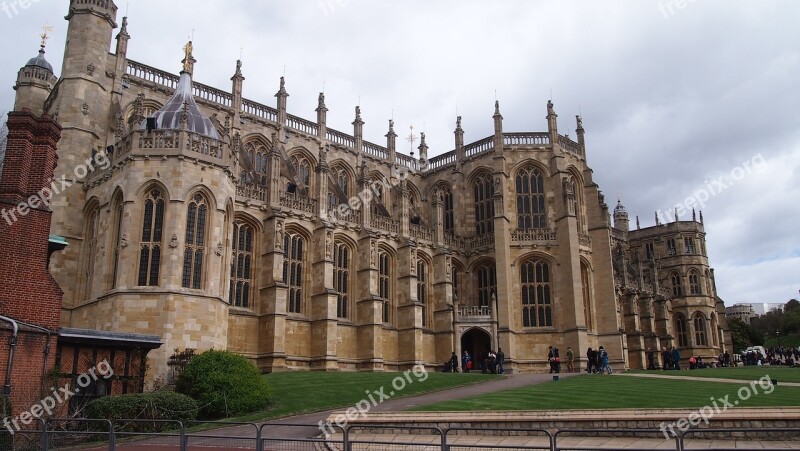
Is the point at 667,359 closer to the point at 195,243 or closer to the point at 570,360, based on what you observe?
the point at 570,360

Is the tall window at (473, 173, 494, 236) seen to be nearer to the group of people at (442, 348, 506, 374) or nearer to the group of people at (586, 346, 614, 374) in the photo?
the group of people at (442, 348, 506, 374)

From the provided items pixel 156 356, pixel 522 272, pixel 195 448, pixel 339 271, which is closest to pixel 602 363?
pixel 522 272

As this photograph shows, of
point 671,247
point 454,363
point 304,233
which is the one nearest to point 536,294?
point 454,363

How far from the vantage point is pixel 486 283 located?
46094 mm

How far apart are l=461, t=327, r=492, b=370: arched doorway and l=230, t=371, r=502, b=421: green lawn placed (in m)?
11.9

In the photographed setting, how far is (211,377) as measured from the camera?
821 inches

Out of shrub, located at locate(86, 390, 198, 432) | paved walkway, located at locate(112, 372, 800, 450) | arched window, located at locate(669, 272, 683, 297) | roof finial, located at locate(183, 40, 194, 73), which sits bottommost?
paved walkway, located at locate(112, 372, 800, 450)

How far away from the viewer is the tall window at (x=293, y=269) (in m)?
36.4

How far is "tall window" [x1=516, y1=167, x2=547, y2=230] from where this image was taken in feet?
149

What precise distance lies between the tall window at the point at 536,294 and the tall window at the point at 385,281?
906 centimetres

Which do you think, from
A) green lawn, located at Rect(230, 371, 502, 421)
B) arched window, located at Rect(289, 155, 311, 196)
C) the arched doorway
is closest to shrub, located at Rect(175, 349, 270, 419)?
green lawn, located at Rect(230, 371, 502, 421)

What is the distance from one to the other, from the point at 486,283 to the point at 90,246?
86.7 ft

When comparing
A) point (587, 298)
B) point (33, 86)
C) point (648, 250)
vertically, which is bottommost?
point (587, 298)

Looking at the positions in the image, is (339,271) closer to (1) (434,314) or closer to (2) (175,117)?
(1) (434,314)
